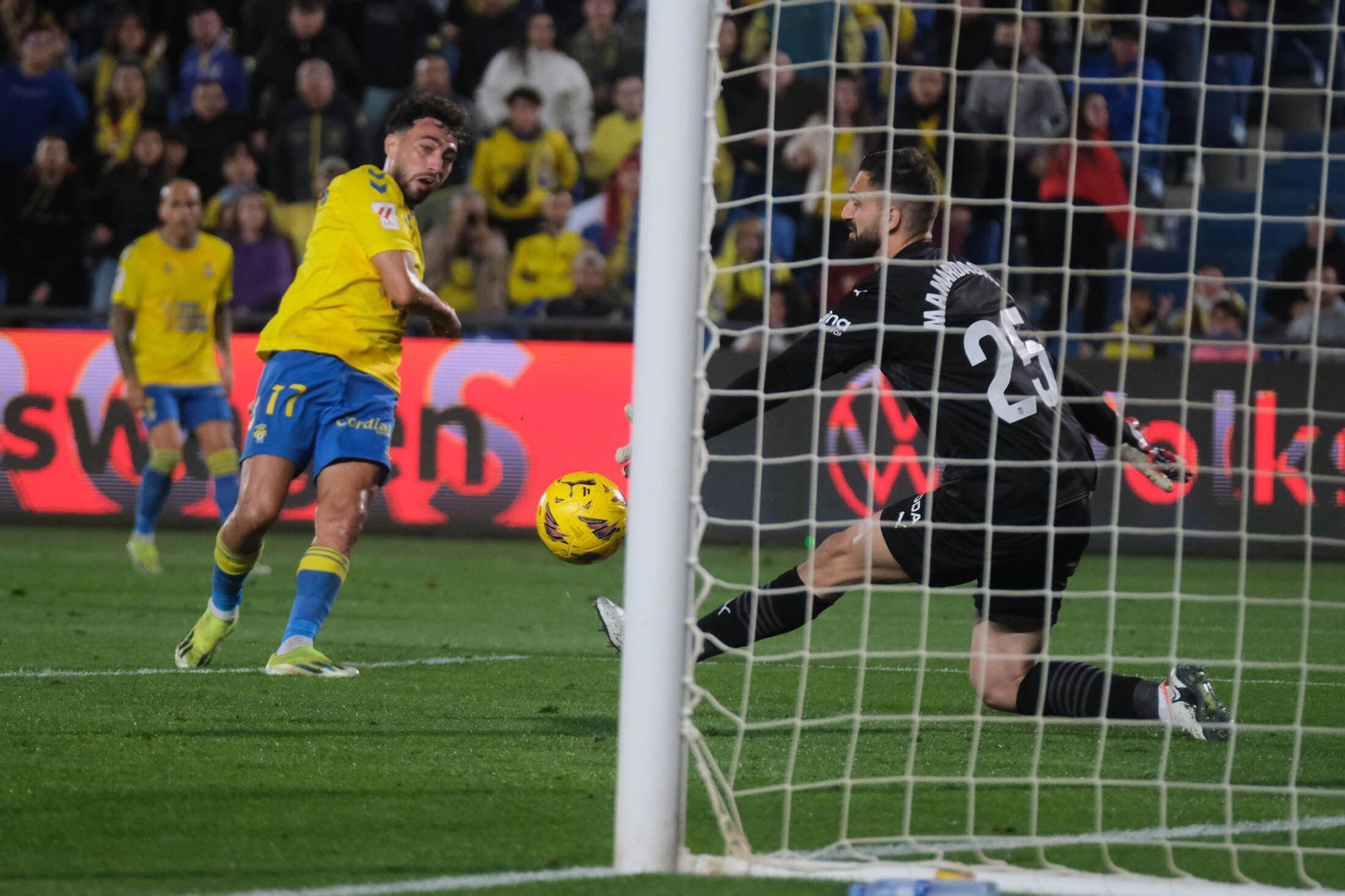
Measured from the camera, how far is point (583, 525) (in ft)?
17.9

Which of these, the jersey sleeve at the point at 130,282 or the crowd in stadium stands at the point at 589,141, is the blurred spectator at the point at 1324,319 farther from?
the jersey sleeve at the point at 130,282

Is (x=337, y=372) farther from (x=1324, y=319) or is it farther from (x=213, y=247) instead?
(x=1324, y=319)

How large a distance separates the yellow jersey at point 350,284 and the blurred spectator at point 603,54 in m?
8.13

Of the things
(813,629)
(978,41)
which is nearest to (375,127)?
(978,41)

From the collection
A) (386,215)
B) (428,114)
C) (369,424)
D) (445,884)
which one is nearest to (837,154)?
(428,114)

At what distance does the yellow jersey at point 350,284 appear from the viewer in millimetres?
5891

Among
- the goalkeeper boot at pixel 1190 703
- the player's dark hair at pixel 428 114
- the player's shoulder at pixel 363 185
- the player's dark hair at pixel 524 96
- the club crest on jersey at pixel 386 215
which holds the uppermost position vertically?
the player's dark hair at pixel 524 96

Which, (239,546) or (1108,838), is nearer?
(1108,838)

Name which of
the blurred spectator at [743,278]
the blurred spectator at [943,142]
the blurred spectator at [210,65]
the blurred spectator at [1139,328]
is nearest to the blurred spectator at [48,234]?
the blurred spectator at [210,65]

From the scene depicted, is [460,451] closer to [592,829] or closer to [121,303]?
[121,303]

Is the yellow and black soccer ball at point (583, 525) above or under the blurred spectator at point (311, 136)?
under

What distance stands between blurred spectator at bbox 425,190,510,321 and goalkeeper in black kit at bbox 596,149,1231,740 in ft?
26.4

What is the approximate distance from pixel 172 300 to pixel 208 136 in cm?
423

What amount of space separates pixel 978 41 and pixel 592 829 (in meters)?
10.1
